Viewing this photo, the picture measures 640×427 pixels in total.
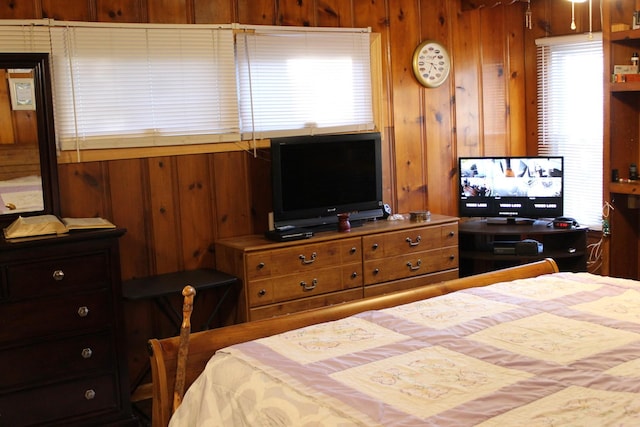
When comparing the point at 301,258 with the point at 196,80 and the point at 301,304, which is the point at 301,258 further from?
the point at 196,80

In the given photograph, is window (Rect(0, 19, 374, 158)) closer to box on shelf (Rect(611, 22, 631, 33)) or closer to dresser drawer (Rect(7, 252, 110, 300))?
dresser drawer (Rect(7, 252, 110, 300))

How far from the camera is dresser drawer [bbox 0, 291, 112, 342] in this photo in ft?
11.9

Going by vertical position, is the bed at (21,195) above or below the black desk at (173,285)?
above

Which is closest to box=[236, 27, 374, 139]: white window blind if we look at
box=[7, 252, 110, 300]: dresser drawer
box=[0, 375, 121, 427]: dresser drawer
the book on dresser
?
the book on dresser

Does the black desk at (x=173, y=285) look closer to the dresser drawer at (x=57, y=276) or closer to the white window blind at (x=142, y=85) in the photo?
the dresser drawer at (x=57, y=276)

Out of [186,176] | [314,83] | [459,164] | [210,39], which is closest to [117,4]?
[210,39]

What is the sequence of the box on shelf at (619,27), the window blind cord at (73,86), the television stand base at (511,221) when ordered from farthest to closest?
1. the television stand base at (511,221)
2. the box on shelf at (619,27)
3. the window blind cord at (73,86)

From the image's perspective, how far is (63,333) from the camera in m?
3.76

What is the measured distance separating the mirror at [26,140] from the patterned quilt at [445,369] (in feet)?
6.19

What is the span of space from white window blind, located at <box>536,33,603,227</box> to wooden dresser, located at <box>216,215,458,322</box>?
4.05ft

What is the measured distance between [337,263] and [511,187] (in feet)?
5.35

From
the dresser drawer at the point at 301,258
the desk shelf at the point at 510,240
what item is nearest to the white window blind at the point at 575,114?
the desk shelf at the point at 510,240

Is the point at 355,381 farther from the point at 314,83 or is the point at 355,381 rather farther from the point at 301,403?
the point at 314,83

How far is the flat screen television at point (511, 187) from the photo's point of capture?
18.2ft
